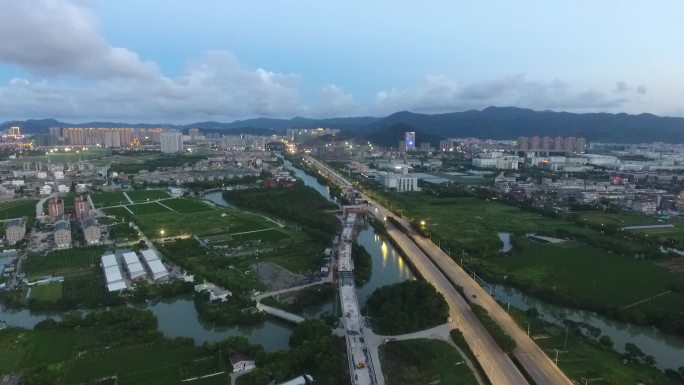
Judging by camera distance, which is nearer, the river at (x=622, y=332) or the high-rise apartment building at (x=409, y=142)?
the river at (x=622, y=332)

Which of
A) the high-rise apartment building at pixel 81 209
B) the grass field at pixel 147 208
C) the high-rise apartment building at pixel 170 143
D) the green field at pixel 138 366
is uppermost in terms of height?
the high-rise apartment building at pixel 170 143

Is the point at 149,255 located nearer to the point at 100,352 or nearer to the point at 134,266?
the point at 134,266

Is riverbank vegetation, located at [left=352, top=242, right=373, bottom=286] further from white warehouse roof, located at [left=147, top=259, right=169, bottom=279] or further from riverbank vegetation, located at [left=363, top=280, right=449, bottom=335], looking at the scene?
white warehouse roof, located at [left=147, top=259, right=169, bottom=279]

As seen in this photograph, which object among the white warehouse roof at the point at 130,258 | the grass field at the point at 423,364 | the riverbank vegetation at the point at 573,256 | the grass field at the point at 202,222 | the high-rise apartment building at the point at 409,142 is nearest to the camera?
the grass field at the point at 423,364

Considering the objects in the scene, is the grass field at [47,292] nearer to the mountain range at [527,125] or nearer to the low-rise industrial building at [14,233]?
the low-rise industrial building at [14,233]

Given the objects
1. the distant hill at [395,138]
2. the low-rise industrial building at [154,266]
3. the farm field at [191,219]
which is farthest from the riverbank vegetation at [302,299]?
the distant hill at [395,138]

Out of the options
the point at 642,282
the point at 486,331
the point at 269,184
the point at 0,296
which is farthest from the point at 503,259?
the point at 269,184

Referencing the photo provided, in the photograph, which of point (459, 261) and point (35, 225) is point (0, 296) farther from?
point (459, 261)

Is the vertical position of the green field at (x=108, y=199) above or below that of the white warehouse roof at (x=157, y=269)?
above
